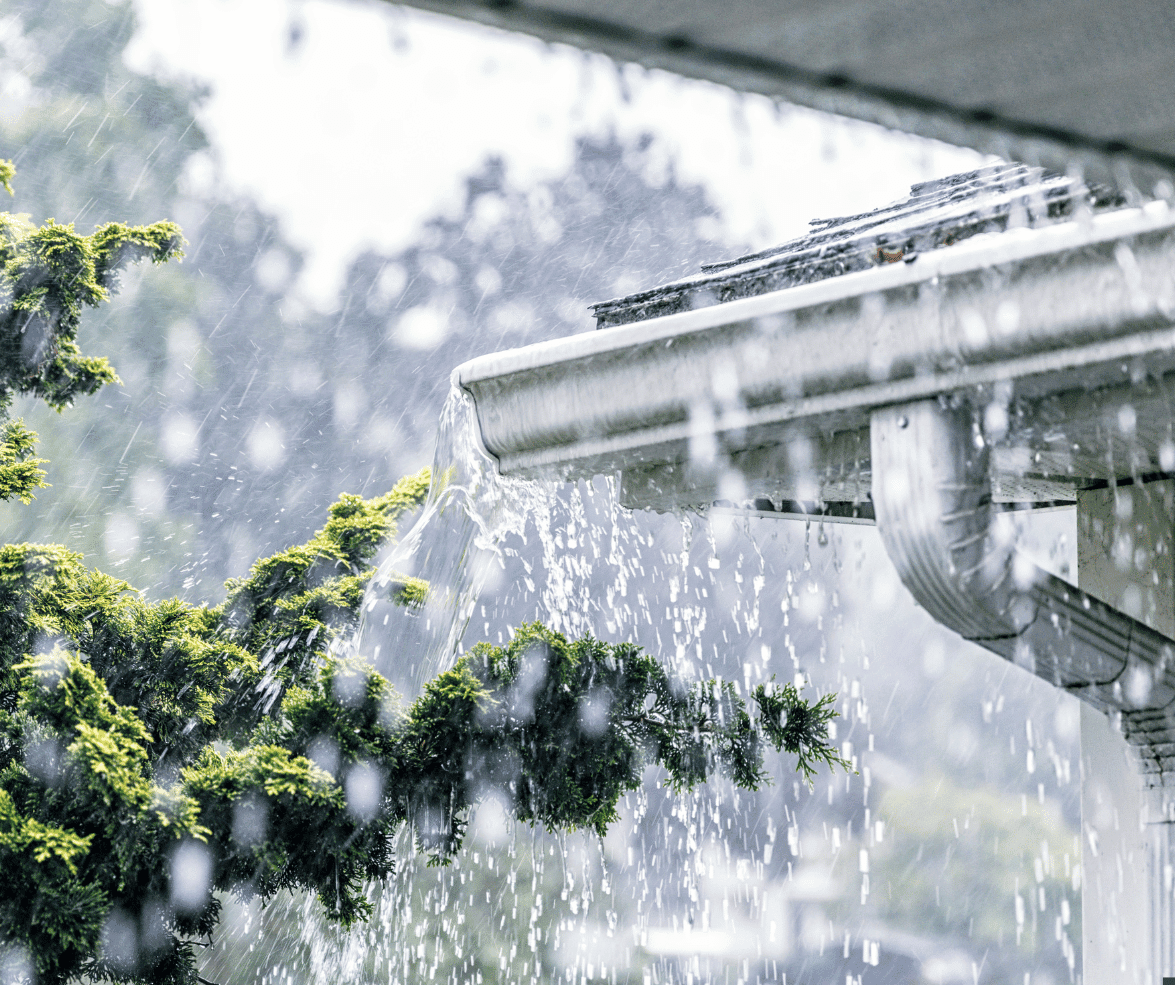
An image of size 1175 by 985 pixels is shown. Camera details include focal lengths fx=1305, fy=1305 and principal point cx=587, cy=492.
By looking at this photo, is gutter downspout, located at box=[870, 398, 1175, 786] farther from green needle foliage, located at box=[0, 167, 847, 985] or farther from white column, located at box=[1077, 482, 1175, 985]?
green needle foliage, located at box=[0, 167, 847, 985]

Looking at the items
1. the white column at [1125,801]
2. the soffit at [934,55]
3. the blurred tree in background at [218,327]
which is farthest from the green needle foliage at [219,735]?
the blurred tree in background at [218,327]

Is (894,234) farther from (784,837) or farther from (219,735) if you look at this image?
(784,837)

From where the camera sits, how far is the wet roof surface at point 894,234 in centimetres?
234

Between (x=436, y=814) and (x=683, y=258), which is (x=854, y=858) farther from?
(x=436, y=814)

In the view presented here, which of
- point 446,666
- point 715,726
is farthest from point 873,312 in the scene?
point 446,666

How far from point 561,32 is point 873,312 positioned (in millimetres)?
1379

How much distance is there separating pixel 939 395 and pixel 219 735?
301 cm

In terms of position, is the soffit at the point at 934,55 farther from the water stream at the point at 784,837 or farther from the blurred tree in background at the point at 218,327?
the blurred tree in background at the point at 218,327

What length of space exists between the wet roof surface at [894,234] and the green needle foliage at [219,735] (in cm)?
126

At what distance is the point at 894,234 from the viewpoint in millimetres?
2520

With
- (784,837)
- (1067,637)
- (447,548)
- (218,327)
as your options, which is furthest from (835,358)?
(218,327)

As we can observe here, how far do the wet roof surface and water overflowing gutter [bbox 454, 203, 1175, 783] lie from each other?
0.45 feet

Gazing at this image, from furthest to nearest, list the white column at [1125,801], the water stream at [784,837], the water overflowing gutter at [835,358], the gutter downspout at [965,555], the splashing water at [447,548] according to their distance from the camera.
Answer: the water stream at [784,837], the splashing water at [447,548], the white column at [1125,801], the gutter downspout at [965,555], the water overflowing gutter at [835,358]

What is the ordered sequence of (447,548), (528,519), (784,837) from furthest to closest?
1. (784,837)
2. (528,519)
3. (447,548)
